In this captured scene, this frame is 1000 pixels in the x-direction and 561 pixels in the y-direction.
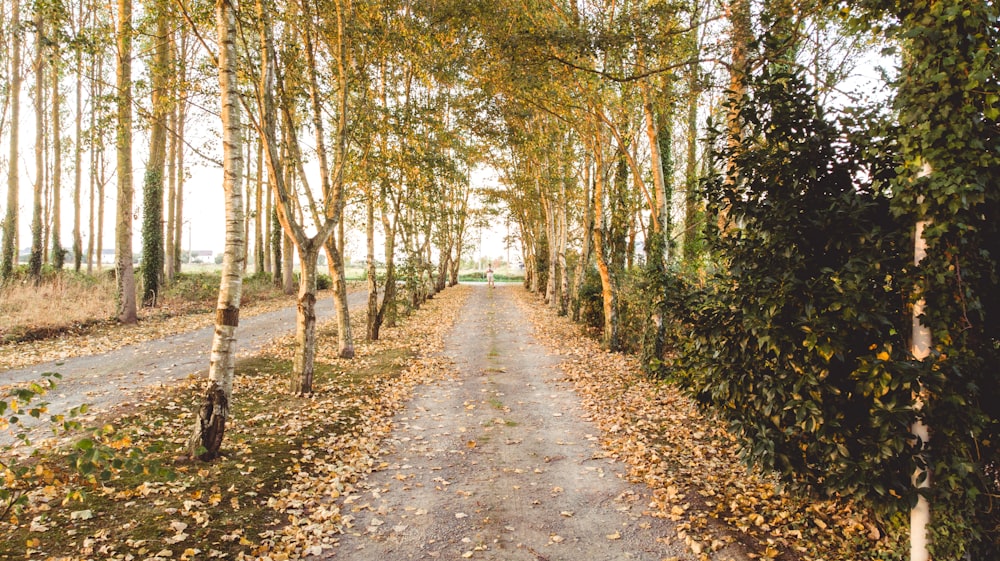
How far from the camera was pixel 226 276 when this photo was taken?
642cm

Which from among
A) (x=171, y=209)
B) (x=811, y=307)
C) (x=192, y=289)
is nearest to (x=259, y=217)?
(x=171, y=209)

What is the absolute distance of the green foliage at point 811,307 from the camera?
381 centimetres

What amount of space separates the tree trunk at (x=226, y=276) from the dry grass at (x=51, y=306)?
1077cm

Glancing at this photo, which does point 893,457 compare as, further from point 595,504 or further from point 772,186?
point 595,504

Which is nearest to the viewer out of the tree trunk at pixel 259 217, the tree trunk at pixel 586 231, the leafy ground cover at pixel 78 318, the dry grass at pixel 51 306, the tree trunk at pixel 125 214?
the leafy ground cover at pixel 78 318

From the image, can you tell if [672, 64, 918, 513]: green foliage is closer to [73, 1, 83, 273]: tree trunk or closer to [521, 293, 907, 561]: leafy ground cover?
Result: [521, 293, 907, 561]: leafy ground cover

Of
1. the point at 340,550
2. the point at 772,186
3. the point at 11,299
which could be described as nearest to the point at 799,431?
the point at 772,186

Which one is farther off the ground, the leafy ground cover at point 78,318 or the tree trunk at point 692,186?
the tree trunk at point 692,186

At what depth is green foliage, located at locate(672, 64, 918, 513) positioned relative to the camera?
3.81m

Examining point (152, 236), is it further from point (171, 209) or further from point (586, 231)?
point (586, 231)

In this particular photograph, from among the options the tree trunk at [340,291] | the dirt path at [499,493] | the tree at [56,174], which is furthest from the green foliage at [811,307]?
the tree at [56,174]

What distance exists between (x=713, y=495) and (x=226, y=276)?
631 cm

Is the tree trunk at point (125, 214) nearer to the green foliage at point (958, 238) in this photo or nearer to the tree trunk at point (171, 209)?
the tree trunk at point (171, 209)

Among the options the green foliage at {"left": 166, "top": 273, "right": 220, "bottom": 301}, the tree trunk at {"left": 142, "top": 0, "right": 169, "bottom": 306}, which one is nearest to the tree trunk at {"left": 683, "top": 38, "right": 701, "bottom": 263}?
the tree trunk at {"left": 142, "top": 0, "right": 169, "bottom": 306}
